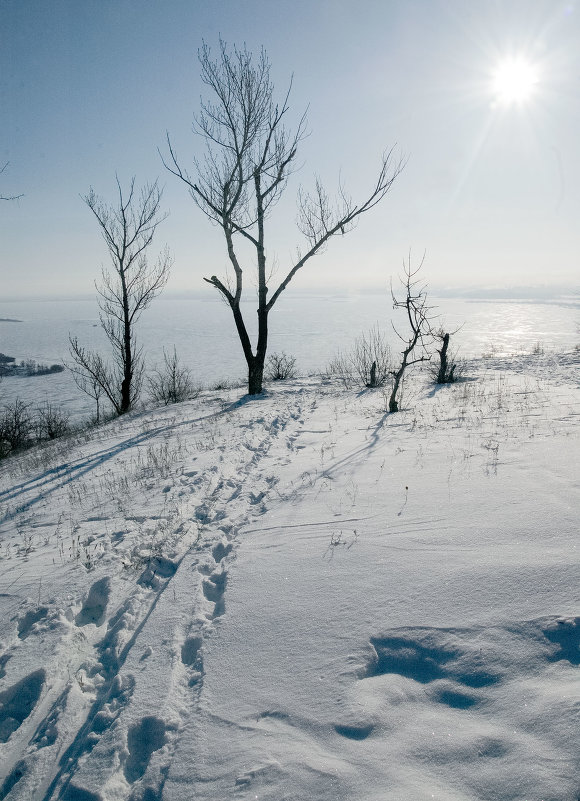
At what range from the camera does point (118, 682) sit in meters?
2.47

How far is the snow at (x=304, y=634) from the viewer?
1.87 meters

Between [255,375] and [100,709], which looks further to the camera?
[255,375]

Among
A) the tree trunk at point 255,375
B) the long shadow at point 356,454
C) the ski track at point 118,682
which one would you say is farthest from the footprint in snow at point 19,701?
the tree trunk at point 255,375

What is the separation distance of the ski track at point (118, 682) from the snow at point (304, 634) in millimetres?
12

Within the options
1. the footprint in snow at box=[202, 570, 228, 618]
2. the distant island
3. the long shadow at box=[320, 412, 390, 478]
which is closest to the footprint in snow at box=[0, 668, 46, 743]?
the footprint in snow at box=[202, 570, 228, 618]

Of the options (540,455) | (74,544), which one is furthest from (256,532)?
(540,455)

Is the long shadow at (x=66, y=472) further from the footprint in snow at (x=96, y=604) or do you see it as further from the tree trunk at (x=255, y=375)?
the tree trunk at (x=255, y=375)

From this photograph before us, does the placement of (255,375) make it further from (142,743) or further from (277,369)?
(142,743)

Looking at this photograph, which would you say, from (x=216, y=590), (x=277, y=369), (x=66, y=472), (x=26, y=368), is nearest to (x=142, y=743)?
(x=216, y=590)

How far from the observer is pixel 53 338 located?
81.8 metres

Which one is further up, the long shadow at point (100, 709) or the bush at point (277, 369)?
the bush at point (277, 369)

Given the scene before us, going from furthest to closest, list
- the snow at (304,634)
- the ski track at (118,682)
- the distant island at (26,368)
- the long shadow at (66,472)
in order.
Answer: the distant island at (26,368)
the long shadow at (66,472)
the ski track at (118,682)
the snow at (304,634)

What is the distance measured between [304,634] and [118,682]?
48.6 inches

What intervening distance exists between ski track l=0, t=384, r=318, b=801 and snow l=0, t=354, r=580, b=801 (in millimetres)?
12
